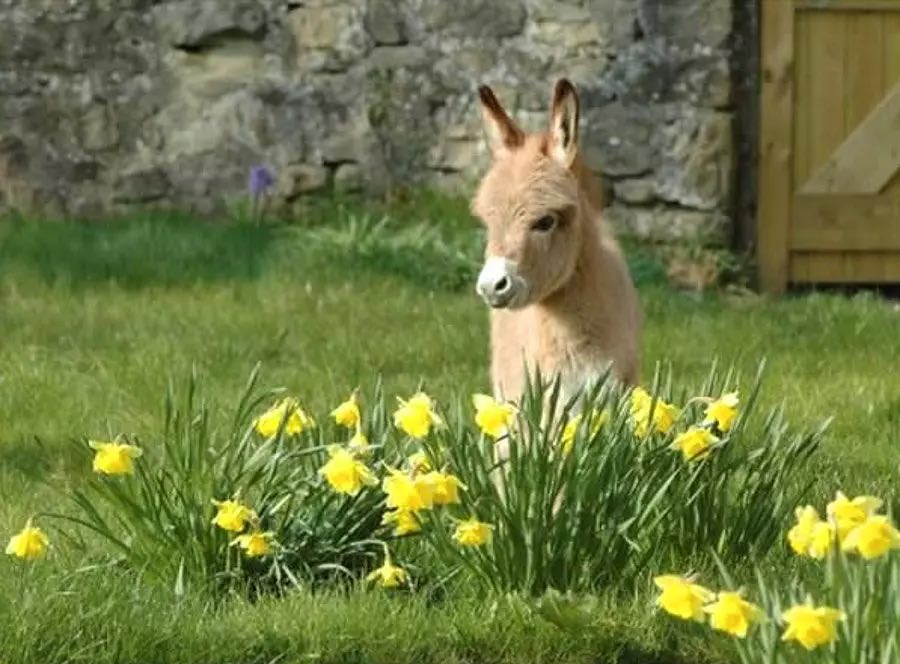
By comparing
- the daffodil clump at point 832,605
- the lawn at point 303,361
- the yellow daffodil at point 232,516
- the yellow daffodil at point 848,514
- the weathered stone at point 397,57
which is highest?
the weathered stone at point 397,57

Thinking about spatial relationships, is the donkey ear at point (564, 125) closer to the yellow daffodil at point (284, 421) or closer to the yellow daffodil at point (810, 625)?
the yellow daffodil at point (284, 421)

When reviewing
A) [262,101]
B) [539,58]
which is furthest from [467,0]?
[262,101]

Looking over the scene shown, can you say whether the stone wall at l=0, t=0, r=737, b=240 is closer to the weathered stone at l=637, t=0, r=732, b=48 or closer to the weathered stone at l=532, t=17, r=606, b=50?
the weathered stone at l=532, t=17, r=606, b=50

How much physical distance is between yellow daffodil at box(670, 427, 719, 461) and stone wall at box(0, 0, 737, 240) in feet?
22.2

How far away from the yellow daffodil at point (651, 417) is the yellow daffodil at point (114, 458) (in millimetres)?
1182

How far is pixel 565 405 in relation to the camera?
538 cm

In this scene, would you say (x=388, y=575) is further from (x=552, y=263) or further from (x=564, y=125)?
(x=564, y=125)

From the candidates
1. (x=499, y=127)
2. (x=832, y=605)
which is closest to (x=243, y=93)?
(x=499, y=127)

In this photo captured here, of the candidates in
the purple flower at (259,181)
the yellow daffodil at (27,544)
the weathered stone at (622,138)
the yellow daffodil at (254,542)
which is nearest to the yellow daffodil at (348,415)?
the yellow daffodil at (254,542)

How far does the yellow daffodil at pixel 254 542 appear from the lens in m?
5.05

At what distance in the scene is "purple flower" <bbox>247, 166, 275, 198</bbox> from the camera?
11984mm

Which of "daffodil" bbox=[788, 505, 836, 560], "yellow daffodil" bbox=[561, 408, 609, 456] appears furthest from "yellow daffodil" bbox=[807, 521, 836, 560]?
"yellow daffodil" bbox=[561, 408, 609, 456]

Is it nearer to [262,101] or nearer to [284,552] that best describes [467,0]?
[262,101]

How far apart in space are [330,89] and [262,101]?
0.39 metres
